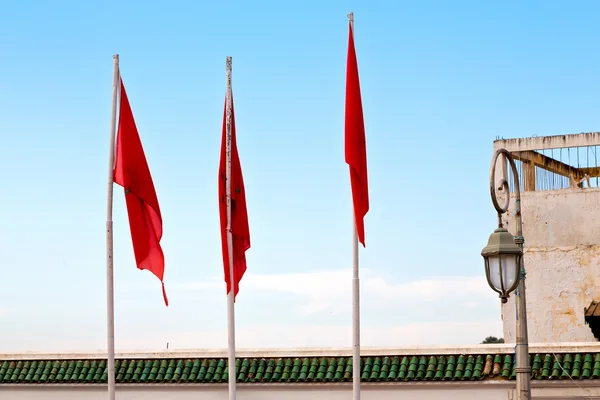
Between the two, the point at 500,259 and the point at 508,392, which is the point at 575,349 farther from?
the point at 500,259

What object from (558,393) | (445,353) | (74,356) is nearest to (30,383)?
(74,356)

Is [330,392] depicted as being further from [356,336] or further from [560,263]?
[560,263]

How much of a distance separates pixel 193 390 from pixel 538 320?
8.88 meters

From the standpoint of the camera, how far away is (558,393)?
17.9m

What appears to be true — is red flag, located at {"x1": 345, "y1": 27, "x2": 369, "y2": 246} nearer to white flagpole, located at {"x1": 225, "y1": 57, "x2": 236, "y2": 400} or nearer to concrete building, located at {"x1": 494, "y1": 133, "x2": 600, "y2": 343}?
white flagpole, located at {"x1": 225, "y1": 57, "x2": 236, "y2": 400}

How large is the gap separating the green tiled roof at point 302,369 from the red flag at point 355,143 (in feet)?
11.9

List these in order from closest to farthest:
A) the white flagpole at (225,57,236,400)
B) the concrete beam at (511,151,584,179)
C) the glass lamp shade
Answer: the glass lamp shade
the white flagpole at (225,57,236,400)
the concrete beam at (511,151,584,179)

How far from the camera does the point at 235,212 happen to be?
1803 cm

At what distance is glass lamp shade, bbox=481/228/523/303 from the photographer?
11.9m

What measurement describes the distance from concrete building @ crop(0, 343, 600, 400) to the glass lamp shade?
651cm

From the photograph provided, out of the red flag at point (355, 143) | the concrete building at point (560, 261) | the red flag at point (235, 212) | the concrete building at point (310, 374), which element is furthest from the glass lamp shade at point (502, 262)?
the concrete building at point (560, 261)

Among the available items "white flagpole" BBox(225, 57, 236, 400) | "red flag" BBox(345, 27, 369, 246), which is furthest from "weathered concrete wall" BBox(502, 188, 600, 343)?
"white flagpole" BBox(225, 57, 236, 400)

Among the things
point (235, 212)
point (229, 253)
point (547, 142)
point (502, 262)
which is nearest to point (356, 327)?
point (229, 253)

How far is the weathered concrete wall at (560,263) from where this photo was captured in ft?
80.0
